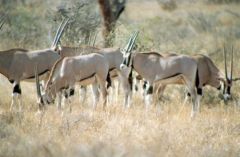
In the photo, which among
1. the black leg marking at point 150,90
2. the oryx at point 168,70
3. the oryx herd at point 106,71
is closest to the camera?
the oryx herd at point 106,71

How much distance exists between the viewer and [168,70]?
13492 mm

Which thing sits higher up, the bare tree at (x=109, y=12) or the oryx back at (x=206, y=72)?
the bare tree at (x=109, y=12)

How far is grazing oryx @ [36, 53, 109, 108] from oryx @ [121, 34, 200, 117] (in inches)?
26.1

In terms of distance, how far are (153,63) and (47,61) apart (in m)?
2.04

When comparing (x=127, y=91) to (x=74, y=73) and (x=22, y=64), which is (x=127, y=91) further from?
(x=22, y=64)

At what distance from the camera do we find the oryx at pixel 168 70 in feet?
44.3

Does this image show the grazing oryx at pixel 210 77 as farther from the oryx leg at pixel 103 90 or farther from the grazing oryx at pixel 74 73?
the grazing oryx at pixel 74 73

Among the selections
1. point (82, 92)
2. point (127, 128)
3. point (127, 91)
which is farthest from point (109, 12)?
point (127, 128)

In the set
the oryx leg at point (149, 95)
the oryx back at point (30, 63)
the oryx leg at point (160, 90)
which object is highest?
the oryx back at point (30, 63)

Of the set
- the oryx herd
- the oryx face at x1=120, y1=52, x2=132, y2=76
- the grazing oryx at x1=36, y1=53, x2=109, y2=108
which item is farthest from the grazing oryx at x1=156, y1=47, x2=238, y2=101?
the grazing oryx at x1=36, y1=53, x2=109, y2=108

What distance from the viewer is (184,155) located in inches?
331

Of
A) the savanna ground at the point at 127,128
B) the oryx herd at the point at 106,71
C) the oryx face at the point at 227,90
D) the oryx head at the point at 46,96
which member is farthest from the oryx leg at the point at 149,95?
the oryx head at the point at 46,96

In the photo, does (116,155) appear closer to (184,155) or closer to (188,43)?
(184,155)

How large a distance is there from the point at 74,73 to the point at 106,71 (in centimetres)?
76
